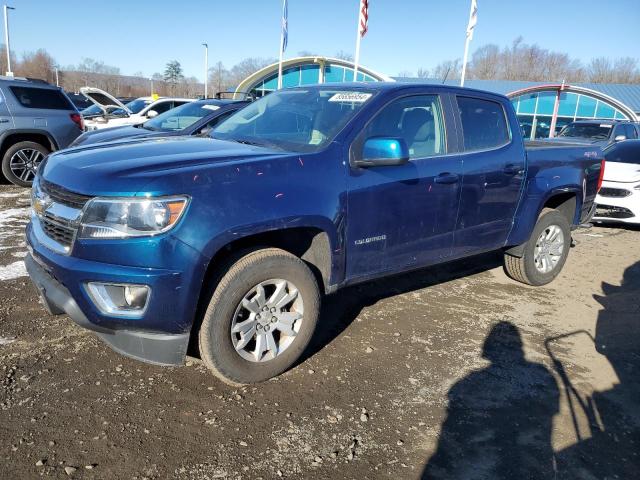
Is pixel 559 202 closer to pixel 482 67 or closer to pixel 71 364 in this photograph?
pixel 71 364

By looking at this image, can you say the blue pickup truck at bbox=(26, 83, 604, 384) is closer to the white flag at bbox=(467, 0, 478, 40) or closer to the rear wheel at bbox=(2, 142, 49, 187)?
the rear wheel at bbox=(2, 142, 49, 187)

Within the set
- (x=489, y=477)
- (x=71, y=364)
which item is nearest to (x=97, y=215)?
(x=71, y=364)

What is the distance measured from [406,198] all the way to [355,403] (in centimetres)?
145

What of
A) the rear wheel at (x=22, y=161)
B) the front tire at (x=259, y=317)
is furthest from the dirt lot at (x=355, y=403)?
the rear wheel at (x=22, y=161)

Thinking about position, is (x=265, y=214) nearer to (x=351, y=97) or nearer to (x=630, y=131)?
(x=351, y=97)

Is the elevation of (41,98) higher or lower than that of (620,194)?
higher

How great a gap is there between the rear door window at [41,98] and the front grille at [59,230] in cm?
701

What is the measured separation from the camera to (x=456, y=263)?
618 centimetres

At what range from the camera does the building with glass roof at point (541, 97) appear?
31.4 m

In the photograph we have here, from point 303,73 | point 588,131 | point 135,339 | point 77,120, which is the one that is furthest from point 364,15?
point 303,73

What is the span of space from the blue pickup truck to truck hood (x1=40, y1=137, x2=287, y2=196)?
12mm

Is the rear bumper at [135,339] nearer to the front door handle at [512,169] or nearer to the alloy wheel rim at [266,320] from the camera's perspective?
the alloy wheel rim at [266,320]

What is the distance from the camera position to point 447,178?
3891 millimetres

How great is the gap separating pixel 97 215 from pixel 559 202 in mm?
4745
